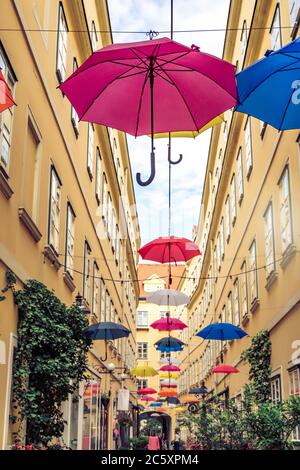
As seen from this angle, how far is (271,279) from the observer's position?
1388 centimetres

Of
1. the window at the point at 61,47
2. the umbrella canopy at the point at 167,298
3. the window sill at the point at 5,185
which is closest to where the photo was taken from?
the window sill at the point at 5,185

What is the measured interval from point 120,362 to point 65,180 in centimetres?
1676

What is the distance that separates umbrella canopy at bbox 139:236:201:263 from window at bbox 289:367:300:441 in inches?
296

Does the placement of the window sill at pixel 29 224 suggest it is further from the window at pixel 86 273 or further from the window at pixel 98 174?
the window at pixel 98 174

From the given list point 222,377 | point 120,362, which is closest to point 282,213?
point 222,377

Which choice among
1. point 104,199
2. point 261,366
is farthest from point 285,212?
point 104,199

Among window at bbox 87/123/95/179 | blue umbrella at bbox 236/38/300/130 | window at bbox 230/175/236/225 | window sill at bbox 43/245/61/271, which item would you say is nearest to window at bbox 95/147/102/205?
window at bbox 87/123/95/179

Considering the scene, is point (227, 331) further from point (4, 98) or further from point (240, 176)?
point (4, 98)

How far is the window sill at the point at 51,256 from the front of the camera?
11613mm

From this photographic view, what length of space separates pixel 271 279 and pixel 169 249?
5631mm

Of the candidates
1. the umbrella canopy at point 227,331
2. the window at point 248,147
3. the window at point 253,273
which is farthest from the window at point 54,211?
the window at point 248,147

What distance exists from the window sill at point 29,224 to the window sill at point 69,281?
282 centimetres
